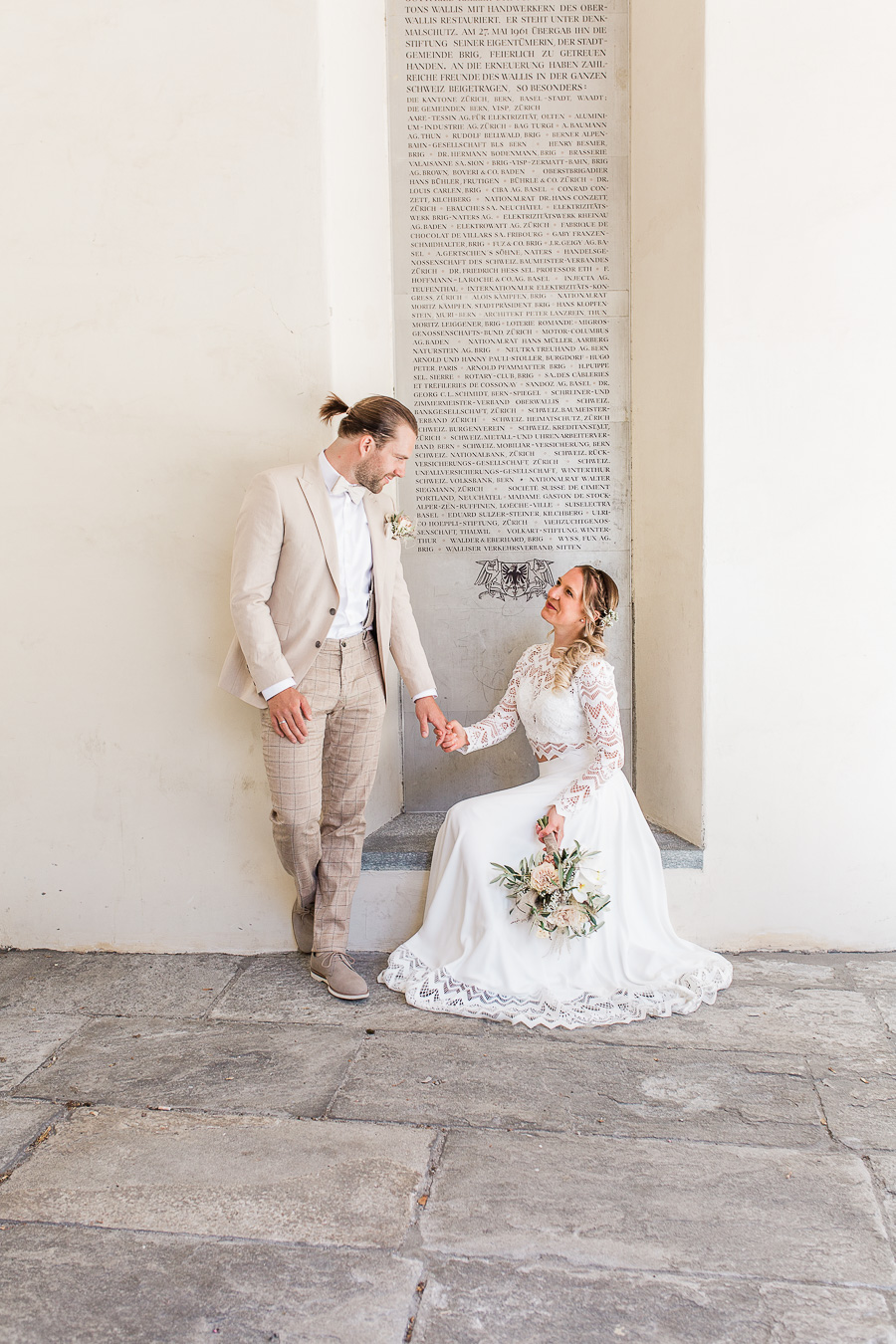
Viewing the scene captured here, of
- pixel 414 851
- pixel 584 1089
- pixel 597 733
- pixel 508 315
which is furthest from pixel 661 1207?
pixel 508 315

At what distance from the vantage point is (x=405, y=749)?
4480 millimetres

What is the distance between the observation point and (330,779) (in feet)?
12.1

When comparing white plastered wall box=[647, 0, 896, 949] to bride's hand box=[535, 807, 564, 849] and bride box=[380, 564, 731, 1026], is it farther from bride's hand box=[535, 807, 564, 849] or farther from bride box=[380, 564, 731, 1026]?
bride's hand box=[535, 807, 564, 849]

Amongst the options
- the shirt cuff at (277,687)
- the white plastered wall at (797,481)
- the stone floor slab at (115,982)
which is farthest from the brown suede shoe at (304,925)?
the white plastered wall at (797,481)

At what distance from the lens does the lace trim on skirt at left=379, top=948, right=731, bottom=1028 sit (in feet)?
10.6

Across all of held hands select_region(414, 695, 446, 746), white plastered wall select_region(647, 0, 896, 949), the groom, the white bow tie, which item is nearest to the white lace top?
held hands select_region(414, 695, 446, 746)

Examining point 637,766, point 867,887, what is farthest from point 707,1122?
point 637,766

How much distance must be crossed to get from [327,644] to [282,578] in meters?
0.28

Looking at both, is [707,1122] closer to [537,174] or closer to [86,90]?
[537,174]

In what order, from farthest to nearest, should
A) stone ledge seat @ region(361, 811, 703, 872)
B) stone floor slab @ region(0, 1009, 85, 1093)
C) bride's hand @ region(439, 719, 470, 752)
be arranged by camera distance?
1. stone ledge seat @ region(361, 811, 703, 872)
2. bride's hand @ region(439, 719, 470, 752)
3. stone floor slab @ region(0, 1009, 85, 1093)

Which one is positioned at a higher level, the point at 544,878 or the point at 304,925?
the point at 544,878

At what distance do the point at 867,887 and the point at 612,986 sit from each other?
47.7 inches

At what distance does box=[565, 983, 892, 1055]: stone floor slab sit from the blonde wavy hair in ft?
3.90

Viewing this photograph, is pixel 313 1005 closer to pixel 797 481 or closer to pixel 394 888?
pixel 394 888
